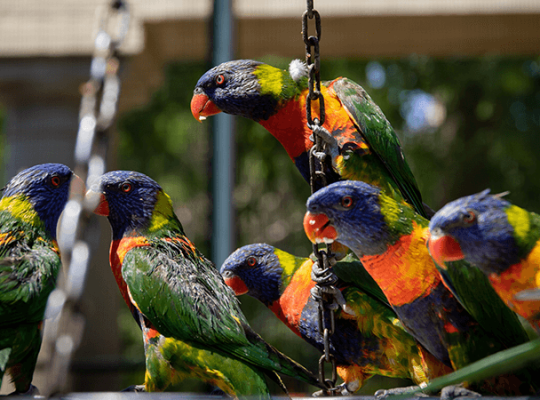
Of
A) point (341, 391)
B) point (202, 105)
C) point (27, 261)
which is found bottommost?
point (341, 391)

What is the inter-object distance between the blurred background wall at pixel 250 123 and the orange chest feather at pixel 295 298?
2.20 ft

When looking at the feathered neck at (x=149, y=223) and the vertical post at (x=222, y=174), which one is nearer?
the feathered neck at (x=149, y=223)

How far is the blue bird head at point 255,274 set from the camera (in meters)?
1.78

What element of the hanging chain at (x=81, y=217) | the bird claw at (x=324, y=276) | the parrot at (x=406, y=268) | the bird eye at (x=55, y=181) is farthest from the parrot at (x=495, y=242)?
the bird eye at (x=55, y=181)

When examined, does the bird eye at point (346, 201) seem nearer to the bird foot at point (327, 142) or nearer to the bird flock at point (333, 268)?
the bird flock at point (333, 268)

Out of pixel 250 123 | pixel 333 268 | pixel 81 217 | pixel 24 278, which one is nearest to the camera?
pixel 81 217

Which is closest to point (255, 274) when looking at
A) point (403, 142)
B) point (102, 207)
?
point (102, 207)

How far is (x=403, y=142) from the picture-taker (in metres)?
5.68

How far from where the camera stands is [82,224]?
3.43 feet

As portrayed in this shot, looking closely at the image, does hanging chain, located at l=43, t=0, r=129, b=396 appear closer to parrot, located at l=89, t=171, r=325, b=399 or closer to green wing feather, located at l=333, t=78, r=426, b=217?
parrot, located at l=89, t=171, r=325, b=399

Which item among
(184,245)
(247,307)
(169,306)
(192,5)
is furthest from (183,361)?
(247,307)

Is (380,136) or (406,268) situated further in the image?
(380,136)

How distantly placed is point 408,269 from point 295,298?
0.56 meters

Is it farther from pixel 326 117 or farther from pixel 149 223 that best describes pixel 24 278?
pixel 326 117
